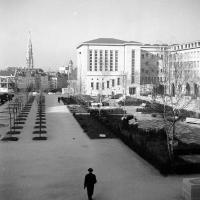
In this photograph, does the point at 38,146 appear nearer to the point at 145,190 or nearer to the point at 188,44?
the point at 145,190

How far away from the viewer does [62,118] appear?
3412cm

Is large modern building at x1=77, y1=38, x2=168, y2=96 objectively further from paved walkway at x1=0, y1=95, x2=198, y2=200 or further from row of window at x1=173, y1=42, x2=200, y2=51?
paved walkway at x1=0, y1=95, x2=198, y2=200

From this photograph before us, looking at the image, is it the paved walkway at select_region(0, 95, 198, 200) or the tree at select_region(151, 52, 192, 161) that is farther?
the tree at select_region(151, 52, 192, 161)

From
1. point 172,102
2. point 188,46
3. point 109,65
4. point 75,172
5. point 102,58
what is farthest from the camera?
point 109,65

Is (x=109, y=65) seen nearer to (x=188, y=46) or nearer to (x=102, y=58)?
(x=102, y=58)

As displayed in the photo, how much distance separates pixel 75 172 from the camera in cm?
1472

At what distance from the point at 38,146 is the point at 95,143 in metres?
3.43

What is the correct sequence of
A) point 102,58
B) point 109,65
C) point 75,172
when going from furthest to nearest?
point 109,65 → point 102,58 → point 75,172

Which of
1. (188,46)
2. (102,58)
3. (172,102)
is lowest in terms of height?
(172,102)

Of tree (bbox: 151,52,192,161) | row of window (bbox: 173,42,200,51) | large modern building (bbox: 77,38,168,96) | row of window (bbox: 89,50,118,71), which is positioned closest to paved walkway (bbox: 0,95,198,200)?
tree (bbox: 151,52,192,161)

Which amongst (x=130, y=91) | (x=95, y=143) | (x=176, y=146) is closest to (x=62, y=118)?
(x=95, y=143)

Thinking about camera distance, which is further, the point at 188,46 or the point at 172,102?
the point at 188,46

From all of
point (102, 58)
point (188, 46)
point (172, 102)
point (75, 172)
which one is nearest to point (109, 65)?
point (102, 58)

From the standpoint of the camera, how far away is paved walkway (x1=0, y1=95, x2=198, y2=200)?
12.2 m
